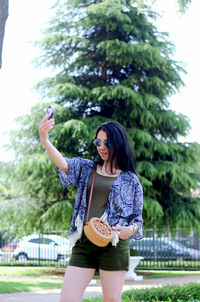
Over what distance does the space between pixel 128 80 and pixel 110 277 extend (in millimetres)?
11426

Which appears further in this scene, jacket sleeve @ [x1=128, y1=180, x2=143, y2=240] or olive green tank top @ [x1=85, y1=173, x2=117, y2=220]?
jacket sleeve @ [x1=128, y1=180, x2=143, y2=240]

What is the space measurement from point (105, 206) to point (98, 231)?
0.25m

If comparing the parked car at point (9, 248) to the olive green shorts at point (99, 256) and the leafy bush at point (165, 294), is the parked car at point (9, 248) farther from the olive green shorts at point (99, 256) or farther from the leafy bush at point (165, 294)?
the olive green shorts at point (99, 256)

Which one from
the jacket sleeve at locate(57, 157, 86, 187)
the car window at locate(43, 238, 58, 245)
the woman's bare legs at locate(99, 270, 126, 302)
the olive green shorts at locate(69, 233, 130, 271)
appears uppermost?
the jacket sleeve at locate(57, 157, 86, 187)

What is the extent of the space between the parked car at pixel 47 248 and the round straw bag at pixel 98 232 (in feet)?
45.9

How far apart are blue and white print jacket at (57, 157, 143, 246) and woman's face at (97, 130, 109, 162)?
99mm

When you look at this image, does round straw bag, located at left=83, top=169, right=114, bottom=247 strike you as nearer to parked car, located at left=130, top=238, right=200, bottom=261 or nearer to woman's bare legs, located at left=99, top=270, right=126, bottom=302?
woman's bare legs, located at left=99, top=270, right=126, bottom=302

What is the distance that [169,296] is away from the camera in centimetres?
654

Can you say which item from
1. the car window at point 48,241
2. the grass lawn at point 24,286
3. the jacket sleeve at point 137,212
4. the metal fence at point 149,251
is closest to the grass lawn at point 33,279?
the grass lawn at point 24,286

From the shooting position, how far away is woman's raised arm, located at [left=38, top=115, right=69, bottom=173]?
2.84 metres

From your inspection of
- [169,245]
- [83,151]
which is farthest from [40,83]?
[169,245]

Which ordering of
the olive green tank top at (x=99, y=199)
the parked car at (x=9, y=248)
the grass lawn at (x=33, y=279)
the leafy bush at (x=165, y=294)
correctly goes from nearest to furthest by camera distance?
the olive green tank top at (x=99, y=199)
the leafy bush at (x=165, y=294)
the grass lawn at (x=33, y=279)
the parked car at (x=9, y=248)

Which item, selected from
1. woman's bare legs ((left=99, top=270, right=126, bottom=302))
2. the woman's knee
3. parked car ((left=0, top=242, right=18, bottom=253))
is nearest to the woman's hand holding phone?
woman's bare legs ((left=99, top=270, right=126, bottom=302))

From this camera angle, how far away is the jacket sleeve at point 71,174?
3.14 m
